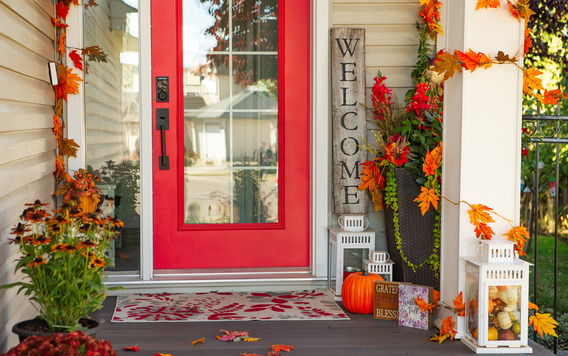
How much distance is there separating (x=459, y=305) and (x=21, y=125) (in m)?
2.02

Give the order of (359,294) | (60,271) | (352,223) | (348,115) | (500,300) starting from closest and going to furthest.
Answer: (60,271)
(500,300)
(359,294)
(352,223)
(348,115)

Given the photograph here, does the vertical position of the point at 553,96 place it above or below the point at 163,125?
above

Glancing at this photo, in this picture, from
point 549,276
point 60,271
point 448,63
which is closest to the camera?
point 60,271

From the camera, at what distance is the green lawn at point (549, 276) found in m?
4.57

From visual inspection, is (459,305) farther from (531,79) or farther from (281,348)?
(531,79)

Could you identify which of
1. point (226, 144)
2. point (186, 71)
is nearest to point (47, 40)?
point (186, 71)

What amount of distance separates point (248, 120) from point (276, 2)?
0.72 metres

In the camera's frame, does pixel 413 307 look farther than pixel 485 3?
Yes

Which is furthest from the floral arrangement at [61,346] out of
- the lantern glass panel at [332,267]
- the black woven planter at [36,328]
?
the lantern glass panel at [332,267]

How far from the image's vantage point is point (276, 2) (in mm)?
3547

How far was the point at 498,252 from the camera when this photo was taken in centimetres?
249

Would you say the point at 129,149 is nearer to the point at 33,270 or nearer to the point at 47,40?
the point at 47,40

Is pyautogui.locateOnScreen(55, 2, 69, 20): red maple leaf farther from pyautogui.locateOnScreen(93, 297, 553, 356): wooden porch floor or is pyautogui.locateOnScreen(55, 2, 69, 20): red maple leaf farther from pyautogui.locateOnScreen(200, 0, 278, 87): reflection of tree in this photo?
pyautogui.locateOnScreen(93, 297, 553, 356): wooden porch floor

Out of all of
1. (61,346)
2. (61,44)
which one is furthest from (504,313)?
(61,44)
